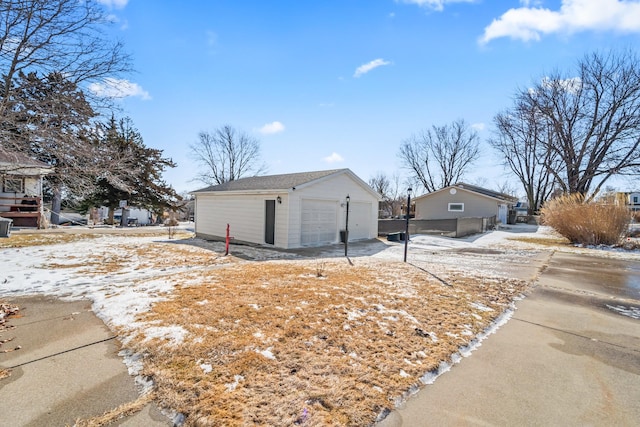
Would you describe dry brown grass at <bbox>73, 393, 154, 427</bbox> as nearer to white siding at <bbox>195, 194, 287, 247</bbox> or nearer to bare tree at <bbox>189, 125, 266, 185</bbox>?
white siding at <bbox>195, 194, 287, 247</bbox>

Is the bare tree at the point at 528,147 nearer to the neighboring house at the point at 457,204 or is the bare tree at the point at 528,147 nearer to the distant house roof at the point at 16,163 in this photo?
the neighboring house at the point at 457,204

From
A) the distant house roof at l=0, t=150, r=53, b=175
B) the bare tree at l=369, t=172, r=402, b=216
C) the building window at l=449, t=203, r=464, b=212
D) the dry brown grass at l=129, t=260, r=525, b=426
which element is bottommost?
the dry brown grass at l=129, t=260, r=525, b=426

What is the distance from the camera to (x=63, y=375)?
8.46ft

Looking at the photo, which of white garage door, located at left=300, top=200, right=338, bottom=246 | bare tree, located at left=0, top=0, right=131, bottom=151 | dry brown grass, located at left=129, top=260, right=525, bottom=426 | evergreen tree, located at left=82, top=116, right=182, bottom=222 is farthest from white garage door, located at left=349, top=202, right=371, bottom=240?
evergreen tree, located at left=82, top=116, right=182, bottom=222

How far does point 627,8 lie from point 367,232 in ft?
46.3

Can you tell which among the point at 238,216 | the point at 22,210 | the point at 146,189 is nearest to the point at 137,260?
the point at 238,216

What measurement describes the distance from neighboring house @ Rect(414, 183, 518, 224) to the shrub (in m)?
11.0

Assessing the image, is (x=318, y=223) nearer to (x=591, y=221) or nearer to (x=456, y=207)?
(x=591, y=221)

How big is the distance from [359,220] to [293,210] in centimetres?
444

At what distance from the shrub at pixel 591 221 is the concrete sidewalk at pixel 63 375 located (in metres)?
17.0

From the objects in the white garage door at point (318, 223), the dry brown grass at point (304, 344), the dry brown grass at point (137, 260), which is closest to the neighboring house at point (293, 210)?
the white garage door at point (318, 223)

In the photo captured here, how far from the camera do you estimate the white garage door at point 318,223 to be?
38.3ft

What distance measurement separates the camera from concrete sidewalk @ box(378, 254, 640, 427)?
2.20 metres

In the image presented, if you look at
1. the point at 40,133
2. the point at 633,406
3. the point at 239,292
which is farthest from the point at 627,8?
the point at 40,133
